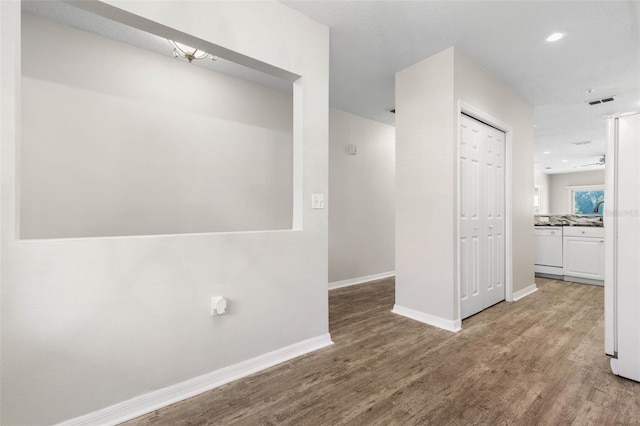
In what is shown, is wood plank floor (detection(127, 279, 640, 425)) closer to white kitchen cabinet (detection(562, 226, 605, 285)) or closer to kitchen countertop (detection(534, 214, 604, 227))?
white kitchen cabinet (detection(562, 226, 605, 285))

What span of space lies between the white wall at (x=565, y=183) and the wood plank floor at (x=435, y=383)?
10258mm

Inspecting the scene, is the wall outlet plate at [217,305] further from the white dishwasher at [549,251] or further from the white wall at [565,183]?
the white wall at [565,183]

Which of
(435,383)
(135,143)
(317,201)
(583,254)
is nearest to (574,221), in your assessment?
(583,254)

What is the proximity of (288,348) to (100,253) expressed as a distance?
1419 millimetres

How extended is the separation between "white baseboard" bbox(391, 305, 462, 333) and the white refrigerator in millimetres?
1021

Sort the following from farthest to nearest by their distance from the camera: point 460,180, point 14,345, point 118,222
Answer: point 460,180 → point 118,222 → point 14,345

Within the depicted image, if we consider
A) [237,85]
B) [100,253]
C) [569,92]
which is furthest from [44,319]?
[569,92]

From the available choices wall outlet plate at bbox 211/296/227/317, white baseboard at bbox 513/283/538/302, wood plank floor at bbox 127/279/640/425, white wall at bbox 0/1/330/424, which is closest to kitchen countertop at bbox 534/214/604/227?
white baseboard at bbox 513/283/538/302

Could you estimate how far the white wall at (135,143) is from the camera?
2287mm

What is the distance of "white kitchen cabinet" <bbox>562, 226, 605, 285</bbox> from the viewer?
166 inches

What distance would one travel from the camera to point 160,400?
1648mm

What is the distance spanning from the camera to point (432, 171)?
286cm

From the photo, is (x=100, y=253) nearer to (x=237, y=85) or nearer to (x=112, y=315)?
(x=112, y=315)

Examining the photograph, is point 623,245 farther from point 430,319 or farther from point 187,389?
point 187,389
